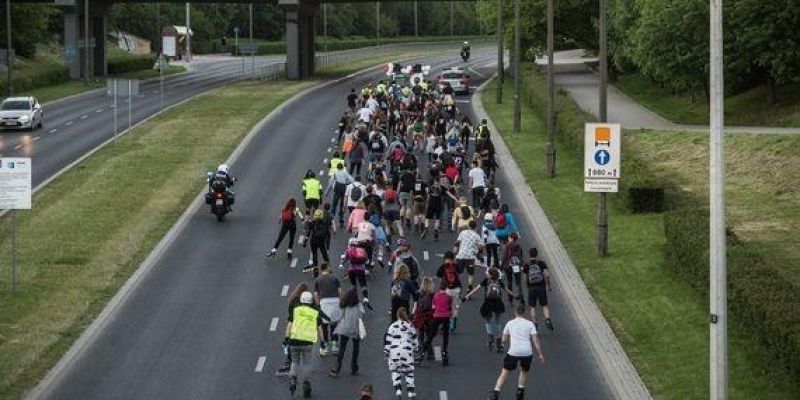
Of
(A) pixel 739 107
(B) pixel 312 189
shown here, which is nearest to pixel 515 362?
(B) pixel 312 189

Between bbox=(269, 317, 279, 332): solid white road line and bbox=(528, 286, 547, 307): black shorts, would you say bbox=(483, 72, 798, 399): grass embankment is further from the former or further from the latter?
bbox=(269, 317, 279, 332): solid white road line

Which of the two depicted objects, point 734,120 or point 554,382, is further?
point 734,120

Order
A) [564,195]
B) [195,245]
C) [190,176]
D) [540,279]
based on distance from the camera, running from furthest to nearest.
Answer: [190,176]
[564,195]
[195,245]
[540,279]

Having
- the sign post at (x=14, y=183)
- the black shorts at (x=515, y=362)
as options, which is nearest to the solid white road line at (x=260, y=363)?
the black shorts at (x=515, y=362)

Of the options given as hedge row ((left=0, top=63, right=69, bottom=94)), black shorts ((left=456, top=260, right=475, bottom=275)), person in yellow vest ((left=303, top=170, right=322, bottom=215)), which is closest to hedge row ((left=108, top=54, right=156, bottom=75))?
hedge row ((left=0, top=63, right=69, bottom=94))

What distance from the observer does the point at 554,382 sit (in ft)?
82.7

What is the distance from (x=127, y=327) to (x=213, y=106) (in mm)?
47792

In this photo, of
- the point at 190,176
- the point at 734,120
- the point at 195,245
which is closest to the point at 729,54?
the point at 734,120

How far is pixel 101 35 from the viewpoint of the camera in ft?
354

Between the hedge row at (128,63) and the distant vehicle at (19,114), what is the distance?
45.0 m

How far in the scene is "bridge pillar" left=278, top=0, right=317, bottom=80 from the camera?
98.2 m

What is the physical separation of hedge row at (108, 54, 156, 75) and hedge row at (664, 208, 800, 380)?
86616 mm

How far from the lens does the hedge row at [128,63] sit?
116 meters

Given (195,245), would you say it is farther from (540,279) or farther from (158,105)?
(158,105)
